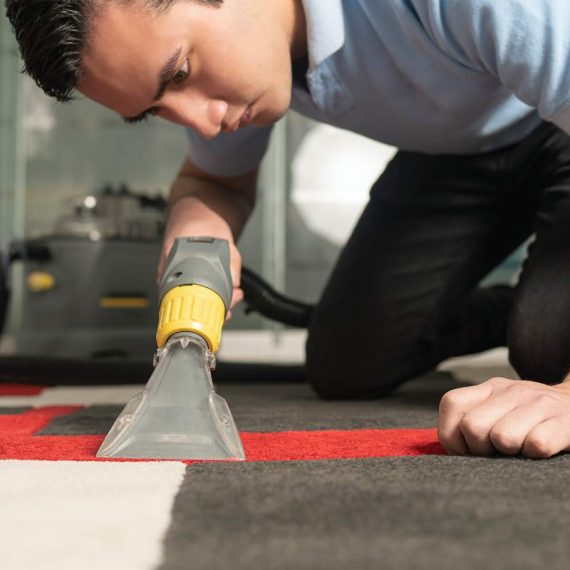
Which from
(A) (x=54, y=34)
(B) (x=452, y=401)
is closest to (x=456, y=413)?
(B) (x=452, y=401)

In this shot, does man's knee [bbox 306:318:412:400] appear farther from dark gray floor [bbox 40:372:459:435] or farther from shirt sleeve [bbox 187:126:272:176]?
shirt sleeve [bbox 187:126:272:176]

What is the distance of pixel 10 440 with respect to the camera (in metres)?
0.77

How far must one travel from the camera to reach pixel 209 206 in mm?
1146

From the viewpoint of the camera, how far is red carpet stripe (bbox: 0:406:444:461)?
68 cm

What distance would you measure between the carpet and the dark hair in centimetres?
39

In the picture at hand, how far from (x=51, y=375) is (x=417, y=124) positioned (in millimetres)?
1011

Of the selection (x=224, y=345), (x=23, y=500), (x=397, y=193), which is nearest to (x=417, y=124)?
(x=397, y=193)

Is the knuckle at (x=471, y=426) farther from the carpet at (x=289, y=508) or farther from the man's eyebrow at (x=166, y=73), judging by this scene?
the man's eyebrow at (x=166, y=73)

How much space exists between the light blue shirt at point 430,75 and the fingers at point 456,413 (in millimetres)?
314

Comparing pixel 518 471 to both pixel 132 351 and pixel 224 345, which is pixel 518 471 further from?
pixel 224 345

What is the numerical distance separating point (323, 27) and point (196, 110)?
0.59 feet

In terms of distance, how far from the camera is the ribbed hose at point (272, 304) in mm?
1535

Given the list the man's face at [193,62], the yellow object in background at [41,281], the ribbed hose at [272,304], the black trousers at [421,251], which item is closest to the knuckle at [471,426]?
the man's face at [193,62]

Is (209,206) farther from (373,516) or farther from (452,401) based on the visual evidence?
(373,516)
